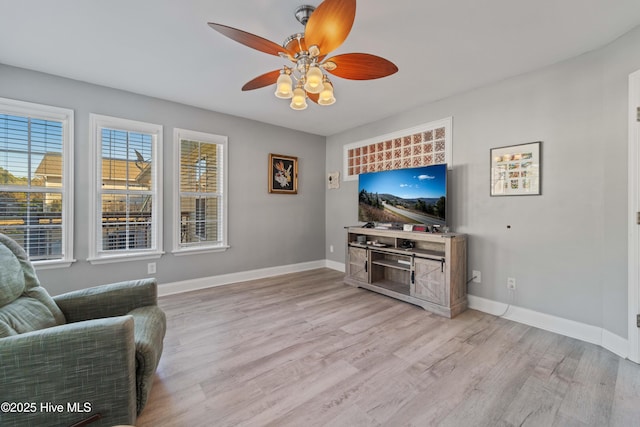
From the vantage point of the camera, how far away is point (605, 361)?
1958 mm

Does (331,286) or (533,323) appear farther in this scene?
(331,286)

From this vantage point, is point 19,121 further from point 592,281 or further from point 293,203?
point 592,281

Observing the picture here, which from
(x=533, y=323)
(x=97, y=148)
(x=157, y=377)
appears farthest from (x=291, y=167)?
(x=533, y=323)

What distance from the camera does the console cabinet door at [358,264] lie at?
3.62m

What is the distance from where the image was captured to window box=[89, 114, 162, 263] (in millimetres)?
2996

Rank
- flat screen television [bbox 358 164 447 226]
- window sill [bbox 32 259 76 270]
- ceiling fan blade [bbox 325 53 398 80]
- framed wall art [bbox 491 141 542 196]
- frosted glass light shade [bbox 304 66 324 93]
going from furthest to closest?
flat screen television [bbox 358 164 447 226] < window sill [bbox 32 259 76 270] < framed wall art [bbox 491 141 542 196] < ceiling fan blade [bbox 325 53 398 80] < frosted glass light shade [bbox 304 66 324 93]

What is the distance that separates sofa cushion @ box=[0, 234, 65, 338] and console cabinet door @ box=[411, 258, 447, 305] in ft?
9.88

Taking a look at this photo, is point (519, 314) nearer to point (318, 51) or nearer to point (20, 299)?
point (318, 51)

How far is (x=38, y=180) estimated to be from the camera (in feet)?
8.96

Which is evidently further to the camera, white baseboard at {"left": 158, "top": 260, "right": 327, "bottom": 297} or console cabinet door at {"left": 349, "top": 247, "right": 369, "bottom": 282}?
console cabinet door at {"left": 349, "top": 247, "right": 369, "bottom": 282}

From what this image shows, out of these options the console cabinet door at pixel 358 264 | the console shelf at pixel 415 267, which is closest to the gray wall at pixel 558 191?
the console shelf at pixel 415 267

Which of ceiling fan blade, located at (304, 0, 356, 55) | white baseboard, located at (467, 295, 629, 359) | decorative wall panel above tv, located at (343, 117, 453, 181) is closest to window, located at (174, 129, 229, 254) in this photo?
decorative wall panel above tv, located at (343, 117, 453, 181)

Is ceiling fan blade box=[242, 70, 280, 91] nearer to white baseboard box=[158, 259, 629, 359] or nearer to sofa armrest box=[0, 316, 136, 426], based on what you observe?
sofa armrest box=[0, 316, 136, 426]

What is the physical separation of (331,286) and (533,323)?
7.43 ft
